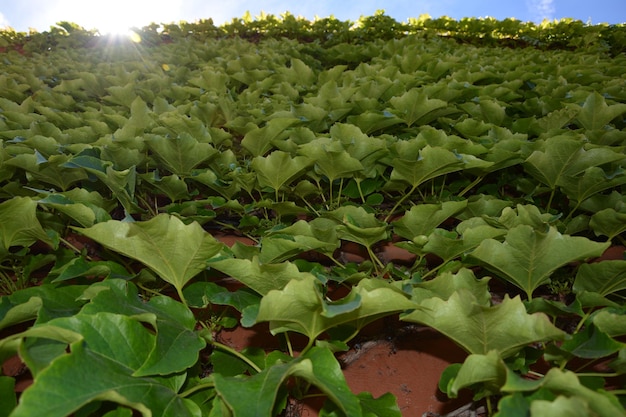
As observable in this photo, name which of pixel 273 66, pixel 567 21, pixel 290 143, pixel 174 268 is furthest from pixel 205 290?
pixel 567 21

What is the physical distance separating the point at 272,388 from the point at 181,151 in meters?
0.93

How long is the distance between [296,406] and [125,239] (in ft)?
1.66

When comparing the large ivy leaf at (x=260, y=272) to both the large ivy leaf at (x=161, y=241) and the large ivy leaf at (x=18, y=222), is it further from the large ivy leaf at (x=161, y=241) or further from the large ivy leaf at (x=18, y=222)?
the large ivy leaf at (x=18, y=222)

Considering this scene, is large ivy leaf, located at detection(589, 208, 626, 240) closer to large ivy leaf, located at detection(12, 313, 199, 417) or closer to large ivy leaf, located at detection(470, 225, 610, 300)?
large ivy leaf, located at detection(470, 225, 610, 300)

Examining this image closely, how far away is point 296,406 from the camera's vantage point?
90cm

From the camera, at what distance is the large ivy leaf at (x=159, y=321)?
0.67 m

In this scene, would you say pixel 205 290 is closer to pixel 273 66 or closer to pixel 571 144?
pixel 571 144

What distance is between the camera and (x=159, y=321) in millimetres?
742

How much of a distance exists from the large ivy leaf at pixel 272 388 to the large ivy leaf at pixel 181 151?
33.9 inches

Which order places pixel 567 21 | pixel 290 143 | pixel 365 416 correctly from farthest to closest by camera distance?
pixel 567 21 → pixel 290 143 → pixel 365 416

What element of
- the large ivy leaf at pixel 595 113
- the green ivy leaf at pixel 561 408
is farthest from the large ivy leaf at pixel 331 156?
the large ivy leaf at pixel 595 113

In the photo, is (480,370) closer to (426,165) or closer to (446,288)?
(446,288)

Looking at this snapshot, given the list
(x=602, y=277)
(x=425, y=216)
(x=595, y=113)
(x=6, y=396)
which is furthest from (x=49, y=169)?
(x=595, y=113)

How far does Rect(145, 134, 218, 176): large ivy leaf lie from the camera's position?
133 cm
